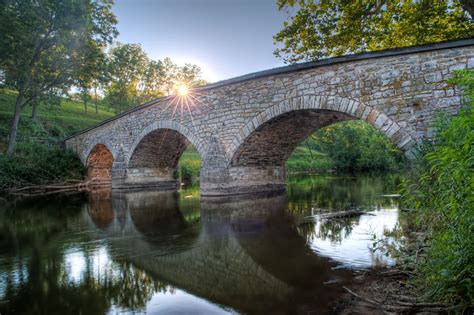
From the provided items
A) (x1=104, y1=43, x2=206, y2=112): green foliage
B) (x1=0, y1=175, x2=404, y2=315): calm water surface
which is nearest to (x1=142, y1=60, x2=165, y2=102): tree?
(x1=104, y1=43, x2=206, y2=112): green foliage

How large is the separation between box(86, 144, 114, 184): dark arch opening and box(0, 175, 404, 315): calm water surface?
11300mm

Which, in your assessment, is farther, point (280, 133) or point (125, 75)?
point (125, 75)

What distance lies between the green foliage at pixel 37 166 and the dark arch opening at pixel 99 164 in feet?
1.84

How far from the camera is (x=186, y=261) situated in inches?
182

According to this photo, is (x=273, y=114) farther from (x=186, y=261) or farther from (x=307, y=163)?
(x=307, y=163)

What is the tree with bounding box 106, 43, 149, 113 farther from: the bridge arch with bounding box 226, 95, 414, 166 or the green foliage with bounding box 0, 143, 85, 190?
the bridge arch with bounding box 226, 95, 414, 166

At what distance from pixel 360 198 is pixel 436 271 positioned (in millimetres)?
8264

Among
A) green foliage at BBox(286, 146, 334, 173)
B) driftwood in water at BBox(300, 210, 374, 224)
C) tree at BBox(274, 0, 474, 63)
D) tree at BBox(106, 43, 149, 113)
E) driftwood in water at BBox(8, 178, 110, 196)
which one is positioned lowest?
driftwood in water at BBox(300, 210, 374, 224)

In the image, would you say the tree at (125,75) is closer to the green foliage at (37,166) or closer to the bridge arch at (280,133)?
the green foliage at (37,166)

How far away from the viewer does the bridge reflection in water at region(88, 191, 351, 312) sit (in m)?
3.36

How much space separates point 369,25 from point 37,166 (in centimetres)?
1715

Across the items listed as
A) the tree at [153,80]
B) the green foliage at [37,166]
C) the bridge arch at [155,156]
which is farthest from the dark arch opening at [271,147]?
the tree at [153,80]

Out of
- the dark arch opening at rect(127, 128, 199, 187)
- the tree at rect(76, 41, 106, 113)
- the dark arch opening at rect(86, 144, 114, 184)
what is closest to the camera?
the dark arch opening at rect(127, 128, 199, 187)

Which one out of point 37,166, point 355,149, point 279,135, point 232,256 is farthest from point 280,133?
point 355,149
